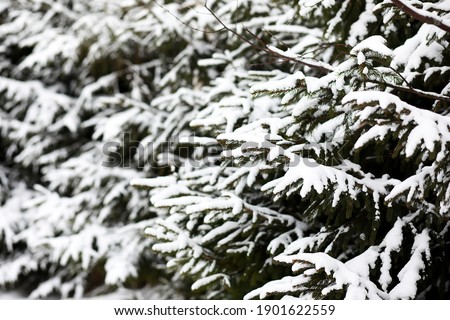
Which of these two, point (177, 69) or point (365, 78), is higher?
point (365, 78)

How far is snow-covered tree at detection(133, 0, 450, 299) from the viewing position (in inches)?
77.8

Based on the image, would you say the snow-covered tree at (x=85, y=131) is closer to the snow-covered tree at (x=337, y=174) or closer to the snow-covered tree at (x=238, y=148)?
the snow-covered tree at (x=238, y=148)

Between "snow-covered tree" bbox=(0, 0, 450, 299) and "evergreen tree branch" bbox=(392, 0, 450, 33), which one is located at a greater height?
"evergreen tree branch" bbox=(392, 0, 450, 33)

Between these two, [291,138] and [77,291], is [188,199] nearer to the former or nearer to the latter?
[291,138]

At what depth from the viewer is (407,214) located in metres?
2.43

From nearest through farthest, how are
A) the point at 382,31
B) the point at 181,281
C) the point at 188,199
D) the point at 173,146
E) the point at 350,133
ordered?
1. the point at 350,133
2. the point at 188,199
3. the point at 382,31
4. the point at 173,146
5. the point at 181,281

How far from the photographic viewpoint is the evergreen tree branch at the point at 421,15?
6.07ft

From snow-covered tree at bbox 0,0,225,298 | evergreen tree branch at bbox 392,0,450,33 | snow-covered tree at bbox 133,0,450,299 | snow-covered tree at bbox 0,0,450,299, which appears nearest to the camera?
evergreen tree branch at bbox 392,0,450,33

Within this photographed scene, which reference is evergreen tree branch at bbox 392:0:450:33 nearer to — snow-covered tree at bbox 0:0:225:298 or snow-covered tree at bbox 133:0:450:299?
snow-covered tree at bbox 133:0:450:299

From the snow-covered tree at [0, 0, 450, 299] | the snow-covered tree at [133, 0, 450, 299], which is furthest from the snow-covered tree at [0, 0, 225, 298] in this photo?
the snow-covered tree at [133, 0, 450, 299]

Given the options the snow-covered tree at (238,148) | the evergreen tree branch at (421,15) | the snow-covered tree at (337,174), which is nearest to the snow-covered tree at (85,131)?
the snow-covered tree at (238,148)

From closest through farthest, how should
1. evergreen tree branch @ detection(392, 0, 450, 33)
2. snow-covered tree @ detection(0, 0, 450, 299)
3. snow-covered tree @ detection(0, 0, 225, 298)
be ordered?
evergreen tree branch @ detection(392, 0, 450, 33)
snow-covered tree @ detection(0, 0, 450, 299)
snow-covered tree @ detection(0, 0, 225, 298)

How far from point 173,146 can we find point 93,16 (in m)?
2.33

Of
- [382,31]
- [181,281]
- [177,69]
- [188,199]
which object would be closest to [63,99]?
[177,69]
